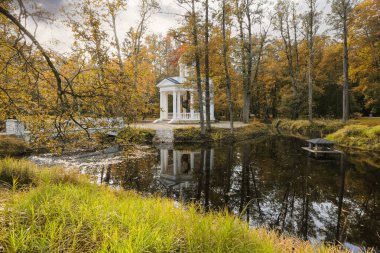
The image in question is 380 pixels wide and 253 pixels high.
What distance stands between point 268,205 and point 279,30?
26.3 meters

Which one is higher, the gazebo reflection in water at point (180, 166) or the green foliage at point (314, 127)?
the green foliage at point (314, 127)

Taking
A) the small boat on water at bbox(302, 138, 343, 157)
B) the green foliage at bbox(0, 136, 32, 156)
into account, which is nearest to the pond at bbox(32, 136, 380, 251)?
the small boat on water at bbox(302, 138, 343, 157)

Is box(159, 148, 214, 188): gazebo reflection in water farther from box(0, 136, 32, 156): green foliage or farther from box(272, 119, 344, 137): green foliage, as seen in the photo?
box(272, 119, 344, 137): green foliage

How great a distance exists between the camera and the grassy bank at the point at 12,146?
11469mm

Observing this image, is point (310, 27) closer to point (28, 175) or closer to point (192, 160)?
point (192, 160)

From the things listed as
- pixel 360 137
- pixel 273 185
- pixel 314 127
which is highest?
pixel 314 127

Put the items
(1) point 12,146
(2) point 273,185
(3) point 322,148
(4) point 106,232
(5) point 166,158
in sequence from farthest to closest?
(3) point 322,148 → (5) point 166,158 → (1) point 12,146 → (2) point 273,185 → (4) point 106,232

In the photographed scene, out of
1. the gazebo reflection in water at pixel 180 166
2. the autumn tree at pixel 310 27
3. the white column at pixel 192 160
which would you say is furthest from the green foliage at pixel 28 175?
the autumn tree at pixel 310 27

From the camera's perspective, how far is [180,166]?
10461 mm

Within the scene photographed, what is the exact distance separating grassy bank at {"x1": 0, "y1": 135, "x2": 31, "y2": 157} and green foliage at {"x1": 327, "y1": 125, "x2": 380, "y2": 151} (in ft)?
62.7

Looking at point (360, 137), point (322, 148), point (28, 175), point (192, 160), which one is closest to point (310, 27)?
point (360, 137)

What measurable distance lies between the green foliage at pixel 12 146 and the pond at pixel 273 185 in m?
2.17

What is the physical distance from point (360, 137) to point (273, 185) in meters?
11.0

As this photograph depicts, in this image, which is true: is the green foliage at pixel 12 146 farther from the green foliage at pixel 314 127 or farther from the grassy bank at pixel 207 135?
the green foliage at pixel 314 127
